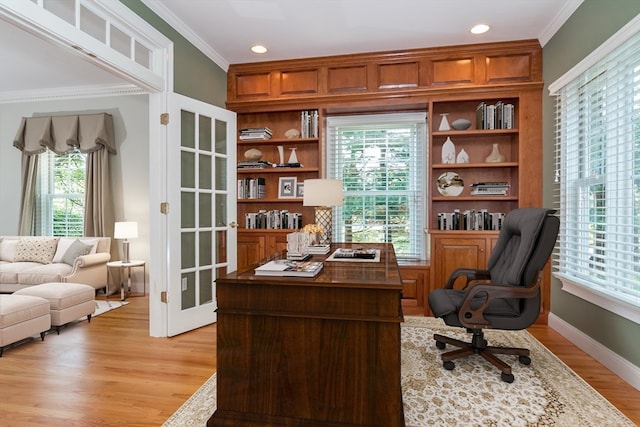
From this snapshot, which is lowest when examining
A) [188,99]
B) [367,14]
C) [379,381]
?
[379,381]

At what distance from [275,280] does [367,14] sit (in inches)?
99.1

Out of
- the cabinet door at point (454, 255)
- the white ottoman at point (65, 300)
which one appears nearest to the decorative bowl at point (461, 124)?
the cabinet door at point (454, 255)

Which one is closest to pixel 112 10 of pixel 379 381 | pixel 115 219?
pixel 379 381

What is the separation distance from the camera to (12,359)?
254 centimetres

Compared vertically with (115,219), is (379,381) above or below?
below

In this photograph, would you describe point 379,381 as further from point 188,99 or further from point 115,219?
point 115,219

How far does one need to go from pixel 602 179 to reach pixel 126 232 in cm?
489

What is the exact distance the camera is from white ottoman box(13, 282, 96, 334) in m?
3.06

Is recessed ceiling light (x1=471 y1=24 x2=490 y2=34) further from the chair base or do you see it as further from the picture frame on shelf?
the chair base

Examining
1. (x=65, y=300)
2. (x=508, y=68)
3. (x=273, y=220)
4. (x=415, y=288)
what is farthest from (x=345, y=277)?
(x=508, y=68)

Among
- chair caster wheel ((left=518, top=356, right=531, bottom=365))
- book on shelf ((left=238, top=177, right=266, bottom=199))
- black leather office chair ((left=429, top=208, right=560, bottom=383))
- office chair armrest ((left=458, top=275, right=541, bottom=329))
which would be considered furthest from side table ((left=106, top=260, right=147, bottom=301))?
chair caster wheel ((left=518, top=356, right=531, bottom=365))

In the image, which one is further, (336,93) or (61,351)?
(336,93)

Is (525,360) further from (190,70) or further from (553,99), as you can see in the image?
(190,70)

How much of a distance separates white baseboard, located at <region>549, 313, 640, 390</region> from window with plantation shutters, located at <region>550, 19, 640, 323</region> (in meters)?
0.30
